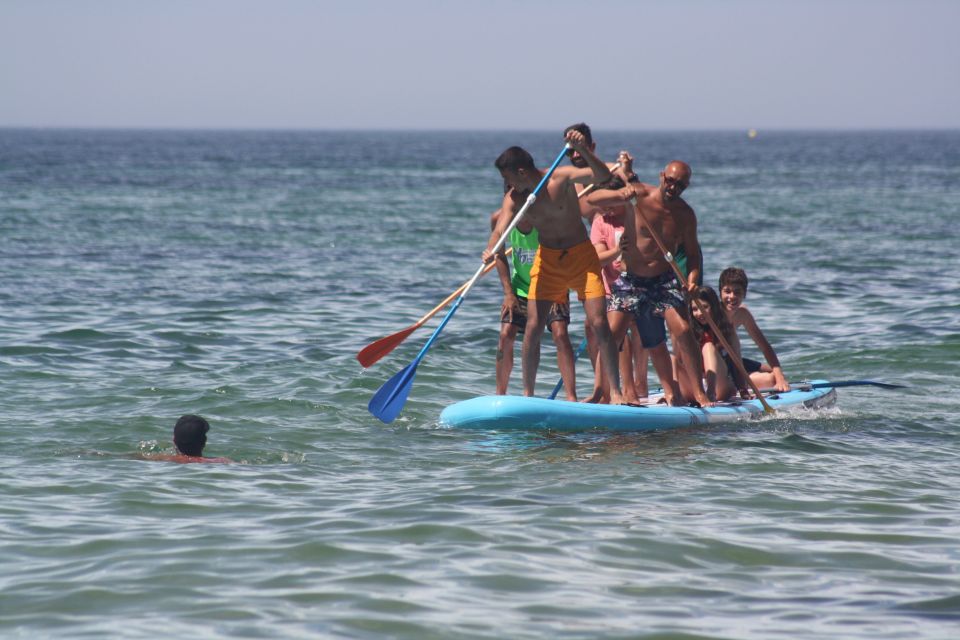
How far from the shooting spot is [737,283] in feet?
33.9

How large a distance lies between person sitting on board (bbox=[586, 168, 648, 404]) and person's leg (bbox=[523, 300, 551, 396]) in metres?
0.57

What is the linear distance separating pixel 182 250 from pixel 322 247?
304cm

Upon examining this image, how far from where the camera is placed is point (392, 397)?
9961 millimetres

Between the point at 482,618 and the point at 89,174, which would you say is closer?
the point at 482,618

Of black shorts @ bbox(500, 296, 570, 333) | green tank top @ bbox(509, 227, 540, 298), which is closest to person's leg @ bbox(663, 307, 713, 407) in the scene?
black shorts @ bbox(500, 296, 570, 333)

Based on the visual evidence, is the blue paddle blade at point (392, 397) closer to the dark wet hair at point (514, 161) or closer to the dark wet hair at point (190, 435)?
the dark wet hair at point (190, 435)

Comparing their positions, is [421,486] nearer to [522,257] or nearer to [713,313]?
[522,257]

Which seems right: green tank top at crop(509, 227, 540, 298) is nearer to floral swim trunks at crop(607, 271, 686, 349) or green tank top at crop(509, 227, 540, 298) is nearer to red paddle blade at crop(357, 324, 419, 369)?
floral swim trunks at crop(607, 271, 686, 349)

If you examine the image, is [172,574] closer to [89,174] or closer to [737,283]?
[737,283]

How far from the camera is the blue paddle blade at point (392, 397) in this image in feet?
32.5

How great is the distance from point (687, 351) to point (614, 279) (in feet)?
2.92

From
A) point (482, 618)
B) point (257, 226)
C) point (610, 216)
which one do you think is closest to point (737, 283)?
point (610, 216)

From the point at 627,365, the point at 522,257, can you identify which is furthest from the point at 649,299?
the point at 522,257

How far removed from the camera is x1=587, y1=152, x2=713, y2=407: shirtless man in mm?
9742
